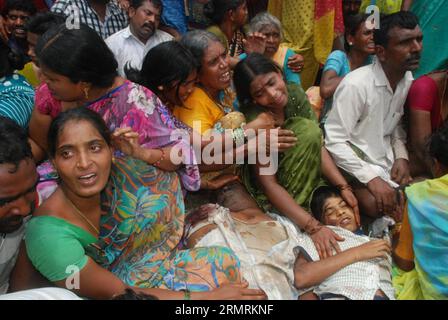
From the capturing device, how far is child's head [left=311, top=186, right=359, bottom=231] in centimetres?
247

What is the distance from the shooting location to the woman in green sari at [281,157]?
2.56 meters

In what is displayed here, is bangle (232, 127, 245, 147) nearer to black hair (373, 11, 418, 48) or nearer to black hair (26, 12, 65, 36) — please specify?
black hair (373, 11, 418, 48)

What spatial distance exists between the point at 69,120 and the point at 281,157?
1217 millimetres

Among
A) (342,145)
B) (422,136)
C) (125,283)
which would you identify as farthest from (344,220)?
(125,283)

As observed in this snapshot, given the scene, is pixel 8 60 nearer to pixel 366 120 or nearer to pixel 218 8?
pixel 218 8

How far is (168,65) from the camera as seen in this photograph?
2449 millimetres

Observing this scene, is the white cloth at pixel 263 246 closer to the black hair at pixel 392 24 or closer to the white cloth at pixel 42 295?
the white cloth at pixel 42 295

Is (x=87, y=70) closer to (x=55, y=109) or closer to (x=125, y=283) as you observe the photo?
(x=55, y=109)

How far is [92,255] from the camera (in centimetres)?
184

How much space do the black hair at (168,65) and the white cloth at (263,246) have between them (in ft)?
2.35

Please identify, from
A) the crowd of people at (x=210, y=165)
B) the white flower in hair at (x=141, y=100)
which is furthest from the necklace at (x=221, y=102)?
the white flower in hair at (x=141, y=100)

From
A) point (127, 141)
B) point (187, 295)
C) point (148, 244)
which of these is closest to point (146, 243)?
point (148, 244)
